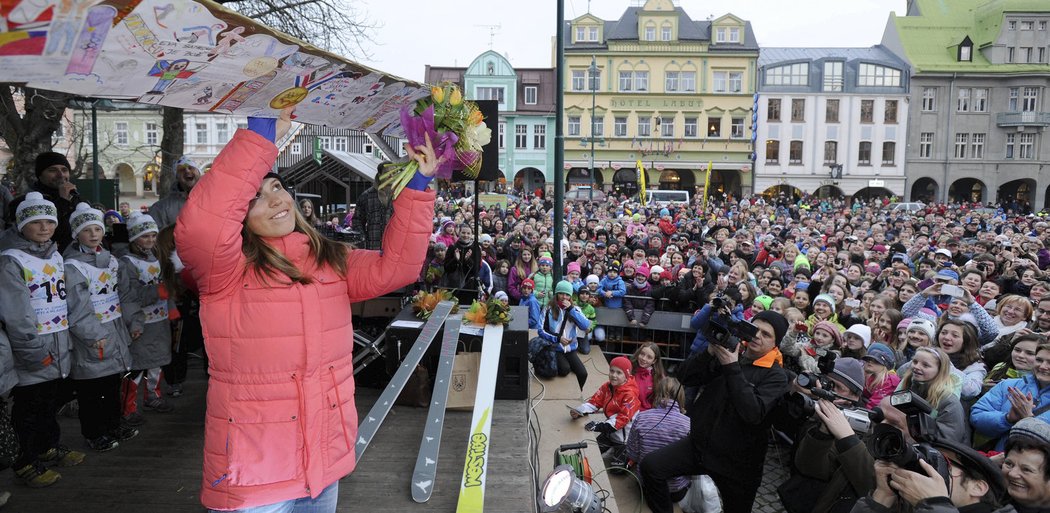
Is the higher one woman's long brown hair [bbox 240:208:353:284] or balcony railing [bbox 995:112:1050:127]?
balcony railing [bbox 995:112:1050:127]

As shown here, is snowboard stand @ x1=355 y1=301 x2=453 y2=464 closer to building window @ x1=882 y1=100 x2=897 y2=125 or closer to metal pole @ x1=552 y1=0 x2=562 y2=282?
metal pole @ x1=552 y1=0 x2=562 y2=282

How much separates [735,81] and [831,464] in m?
44.7

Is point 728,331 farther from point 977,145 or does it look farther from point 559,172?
point 977,145

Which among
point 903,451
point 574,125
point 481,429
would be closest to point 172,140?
point 481,429

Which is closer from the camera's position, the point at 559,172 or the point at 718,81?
the point at 559,172

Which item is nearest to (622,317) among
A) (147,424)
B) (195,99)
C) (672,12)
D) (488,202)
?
(147,424)

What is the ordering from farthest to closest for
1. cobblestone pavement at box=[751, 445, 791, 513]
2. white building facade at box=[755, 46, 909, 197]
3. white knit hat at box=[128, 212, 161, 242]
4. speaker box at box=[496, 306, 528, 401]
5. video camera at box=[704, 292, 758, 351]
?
white building facade at box=[755, 46, 909, 197]
cobblestone pavement at box=[751, 445, 791, 513]
speaker box at box=[496, 306, 528, 401]
white knit hat at box=[128, 212, 161, 242]
video camera at box=[704, 292, 758, 351]

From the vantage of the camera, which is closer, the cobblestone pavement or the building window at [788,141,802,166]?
the cobblestone pavement

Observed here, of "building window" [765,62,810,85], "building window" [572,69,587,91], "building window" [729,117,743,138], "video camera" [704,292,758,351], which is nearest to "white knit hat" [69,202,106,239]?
"video camera" [704,292,758,351]

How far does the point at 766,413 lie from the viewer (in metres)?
4.13

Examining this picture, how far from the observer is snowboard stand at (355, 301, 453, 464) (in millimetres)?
4418

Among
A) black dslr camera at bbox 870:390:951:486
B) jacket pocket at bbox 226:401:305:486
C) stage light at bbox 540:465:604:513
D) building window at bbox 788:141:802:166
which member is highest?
building window at bbox 788:141:802:166

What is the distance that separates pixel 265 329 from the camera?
220 centimetres

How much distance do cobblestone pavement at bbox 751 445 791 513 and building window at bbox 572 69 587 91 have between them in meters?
40.3
